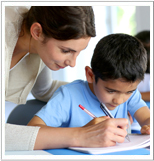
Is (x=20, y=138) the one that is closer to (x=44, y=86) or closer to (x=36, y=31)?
(x=36, y=31)

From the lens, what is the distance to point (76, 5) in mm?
748

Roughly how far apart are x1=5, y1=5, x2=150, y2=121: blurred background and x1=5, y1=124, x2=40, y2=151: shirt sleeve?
Result: 2585mm

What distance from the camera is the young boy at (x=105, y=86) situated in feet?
2.62

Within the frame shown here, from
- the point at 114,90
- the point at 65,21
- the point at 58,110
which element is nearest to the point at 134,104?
the point at 114,90

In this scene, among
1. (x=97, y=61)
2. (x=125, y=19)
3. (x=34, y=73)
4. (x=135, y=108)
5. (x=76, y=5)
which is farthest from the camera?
(x=125, y=19)

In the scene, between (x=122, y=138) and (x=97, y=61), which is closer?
(x=122, y=138)

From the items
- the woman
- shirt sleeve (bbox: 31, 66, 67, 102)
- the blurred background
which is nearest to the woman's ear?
the woman

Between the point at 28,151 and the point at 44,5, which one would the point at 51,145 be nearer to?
the point at 28,151

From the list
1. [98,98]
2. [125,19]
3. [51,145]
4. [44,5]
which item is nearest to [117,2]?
[44,5]

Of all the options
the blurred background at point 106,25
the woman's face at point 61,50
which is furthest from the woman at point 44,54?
the blurred background at point 106,25

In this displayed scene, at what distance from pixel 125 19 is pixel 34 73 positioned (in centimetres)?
285

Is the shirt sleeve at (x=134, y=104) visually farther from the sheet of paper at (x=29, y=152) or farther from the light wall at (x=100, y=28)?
the light wall at (x=100, y=28)

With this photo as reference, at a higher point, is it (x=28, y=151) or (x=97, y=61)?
(x=97, y=61)
